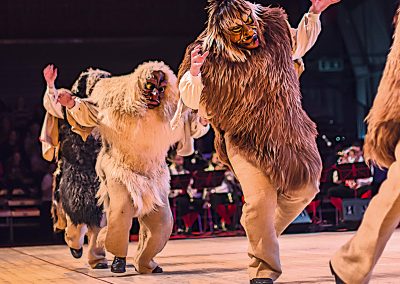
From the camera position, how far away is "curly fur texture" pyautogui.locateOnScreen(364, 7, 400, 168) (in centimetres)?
376

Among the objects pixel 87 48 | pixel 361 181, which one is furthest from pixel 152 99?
pixel 87 48

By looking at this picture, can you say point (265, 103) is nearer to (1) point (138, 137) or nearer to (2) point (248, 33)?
(2) point (248, 33)

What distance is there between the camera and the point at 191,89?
4.94 meters

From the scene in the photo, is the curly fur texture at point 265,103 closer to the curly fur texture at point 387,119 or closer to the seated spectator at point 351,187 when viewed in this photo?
the curly fur texture at point 387,119

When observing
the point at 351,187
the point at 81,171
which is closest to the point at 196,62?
the point at 81,171

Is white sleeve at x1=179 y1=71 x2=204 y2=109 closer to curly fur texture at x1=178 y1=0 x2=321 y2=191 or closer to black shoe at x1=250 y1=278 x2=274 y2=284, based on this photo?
curly fur texture at x1=178 y1=0 x2=321 y2=191

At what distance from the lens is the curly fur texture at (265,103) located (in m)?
5.00

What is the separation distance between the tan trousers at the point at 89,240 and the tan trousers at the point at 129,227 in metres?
0.53

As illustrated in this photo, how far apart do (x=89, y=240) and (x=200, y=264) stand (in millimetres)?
883

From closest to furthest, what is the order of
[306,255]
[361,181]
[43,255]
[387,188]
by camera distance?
[387,188] → [306,255] → [43,255] → [361,181]

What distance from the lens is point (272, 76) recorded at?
5.02 meters

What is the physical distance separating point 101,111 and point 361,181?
259 inches

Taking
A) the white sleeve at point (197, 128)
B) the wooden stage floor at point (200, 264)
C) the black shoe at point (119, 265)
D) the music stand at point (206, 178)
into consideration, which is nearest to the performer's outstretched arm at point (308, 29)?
the white sleeve at point (197, 128)

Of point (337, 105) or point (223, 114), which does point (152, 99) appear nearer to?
point (223, 114)
